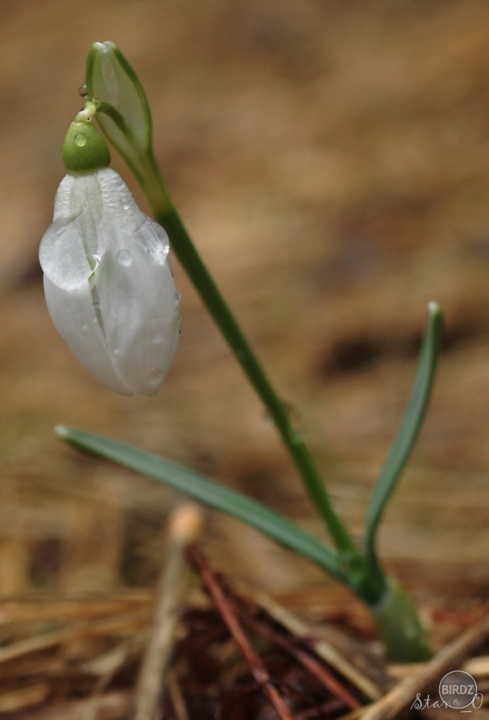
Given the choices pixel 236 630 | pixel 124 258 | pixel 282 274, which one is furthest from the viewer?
pixel 282 274

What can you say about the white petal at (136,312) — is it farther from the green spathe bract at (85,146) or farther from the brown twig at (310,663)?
the brown twig at (310,663)

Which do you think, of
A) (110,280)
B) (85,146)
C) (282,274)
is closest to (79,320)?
(110,280)

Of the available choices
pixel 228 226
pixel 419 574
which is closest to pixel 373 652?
pixel 419 574

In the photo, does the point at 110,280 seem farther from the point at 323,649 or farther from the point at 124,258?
the point at 323,649

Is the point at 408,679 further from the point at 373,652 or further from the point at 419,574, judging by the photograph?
the point at 419,574

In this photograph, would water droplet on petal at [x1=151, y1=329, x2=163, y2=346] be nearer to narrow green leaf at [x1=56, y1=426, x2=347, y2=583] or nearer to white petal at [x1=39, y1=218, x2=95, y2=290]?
white petal at [x1=39, y1=218, x2=95, y2=290]

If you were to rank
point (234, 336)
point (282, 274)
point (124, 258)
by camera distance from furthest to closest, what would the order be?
1. point (282, 274)
2. point (234, 336)
3. point (124, 258)
